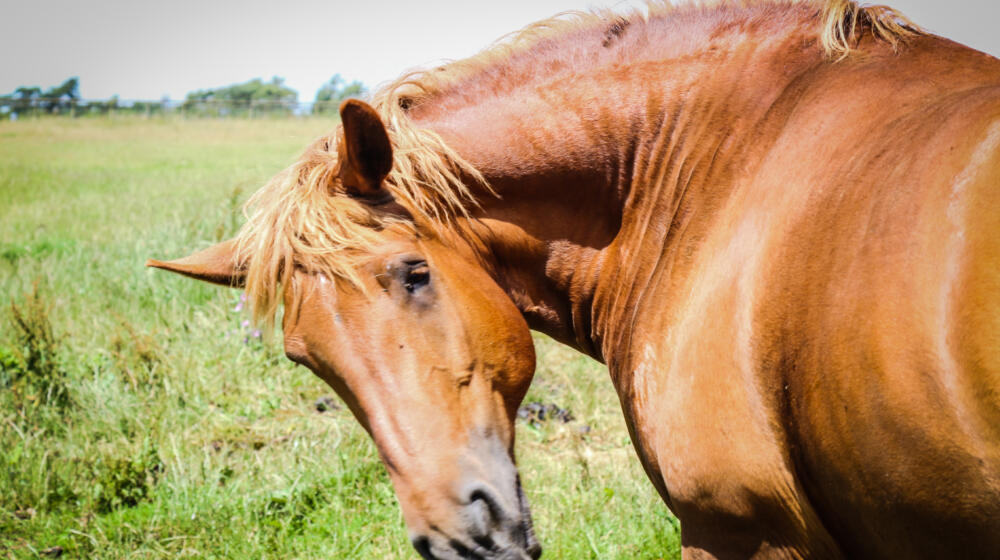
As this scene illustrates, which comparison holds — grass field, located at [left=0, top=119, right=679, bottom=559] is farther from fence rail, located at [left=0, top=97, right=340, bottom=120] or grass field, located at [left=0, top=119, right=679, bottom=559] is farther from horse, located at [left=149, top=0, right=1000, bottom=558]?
fence rail, located at [left=0, top=97, right=340, bottom=120]

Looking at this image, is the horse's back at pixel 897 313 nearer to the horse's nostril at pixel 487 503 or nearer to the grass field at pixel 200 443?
the horse's nostril at pixel 487 503

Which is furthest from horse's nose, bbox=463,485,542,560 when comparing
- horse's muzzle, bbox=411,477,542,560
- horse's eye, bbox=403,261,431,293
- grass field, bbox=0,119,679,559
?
grass field, bbox=0,119,679,559

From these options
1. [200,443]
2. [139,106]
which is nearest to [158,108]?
[139,106]

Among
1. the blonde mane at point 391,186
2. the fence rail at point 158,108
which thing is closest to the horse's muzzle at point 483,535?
the blonde mane at point 391,186

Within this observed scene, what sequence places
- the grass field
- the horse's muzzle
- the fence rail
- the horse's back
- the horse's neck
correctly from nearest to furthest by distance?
the horse's back, the horse's muzzle, the horse's neck, the grass field, the fence rail

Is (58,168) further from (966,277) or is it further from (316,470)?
(966,277)

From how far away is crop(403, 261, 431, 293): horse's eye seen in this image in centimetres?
180

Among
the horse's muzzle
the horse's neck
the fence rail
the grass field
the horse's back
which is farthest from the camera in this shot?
the fence rail

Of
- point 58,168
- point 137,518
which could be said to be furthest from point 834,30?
point 58,168

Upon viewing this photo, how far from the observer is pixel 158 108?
25203 mm

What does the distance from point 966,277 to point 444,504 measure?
1.21 meters

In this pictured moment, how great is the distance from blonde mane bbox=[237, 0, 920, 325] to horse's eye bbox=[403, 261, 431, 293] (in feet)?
0.40

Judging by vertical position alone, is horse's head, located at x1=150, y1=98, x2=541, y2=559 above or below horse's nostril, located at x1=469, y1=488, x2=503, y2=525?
above

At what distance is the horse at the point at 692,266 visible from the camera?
1.28m
